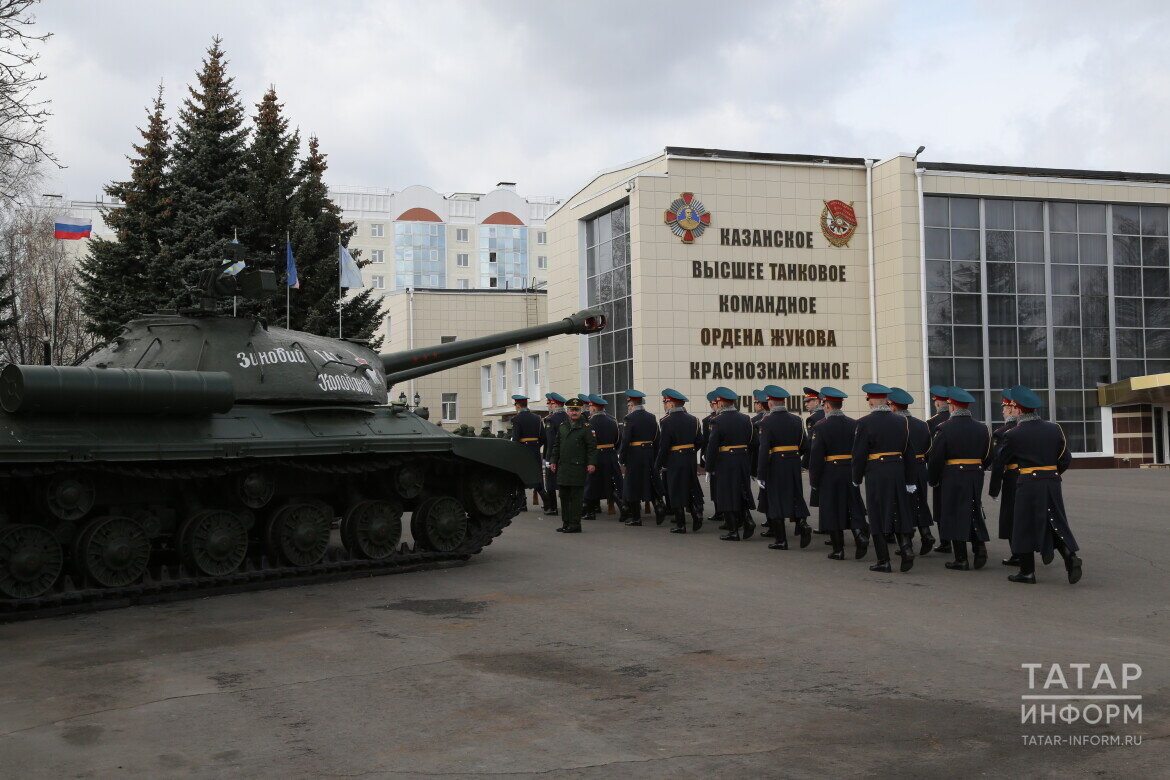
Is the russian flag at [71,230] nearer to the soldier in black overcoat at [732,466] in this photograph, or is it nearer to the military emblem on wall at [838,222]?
the military emblem on wall at [838,222]

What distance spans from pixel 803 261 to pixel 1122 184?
36.5 feet

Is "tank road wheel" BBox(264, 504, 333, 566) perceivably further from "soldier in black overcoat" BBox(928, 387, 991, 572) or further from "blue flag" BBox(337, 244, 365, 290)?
"blue flag" BBox(337, 244, 365, 290)

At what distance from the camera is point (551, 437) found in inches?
674

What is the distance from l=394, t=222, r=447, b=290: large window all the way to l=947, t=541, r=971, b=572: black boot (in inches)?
3008

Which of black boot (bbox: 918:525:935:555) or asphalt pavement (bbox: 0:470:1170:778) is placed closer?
asphalt pavement (bbox: 0:470:1170:778)

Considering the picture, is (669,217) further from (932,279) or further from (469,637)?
(469,637)

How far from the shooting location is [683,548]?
12.9 meters

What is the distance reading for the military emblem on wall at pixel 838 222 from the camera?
116 ft

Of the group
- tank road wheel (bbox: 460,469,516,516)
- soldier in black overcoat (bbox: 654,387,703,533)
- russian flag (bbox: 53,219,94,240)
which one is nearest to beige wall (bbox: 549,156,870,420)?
russian flag (bbox: 53,219,94,240)

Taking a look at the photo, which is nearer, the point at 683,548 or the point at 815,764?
the point at 815,764

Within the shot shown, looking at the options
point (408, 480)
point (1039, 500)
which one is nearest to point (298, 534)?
point (408, 480)

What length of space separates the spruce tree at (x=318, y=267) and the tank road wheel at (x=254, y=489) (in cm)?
1653

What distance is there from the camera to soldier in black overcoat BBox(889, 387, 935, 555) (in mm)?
11766

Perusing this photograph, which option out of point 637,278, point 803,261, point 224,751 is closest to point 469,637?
point 224,751
